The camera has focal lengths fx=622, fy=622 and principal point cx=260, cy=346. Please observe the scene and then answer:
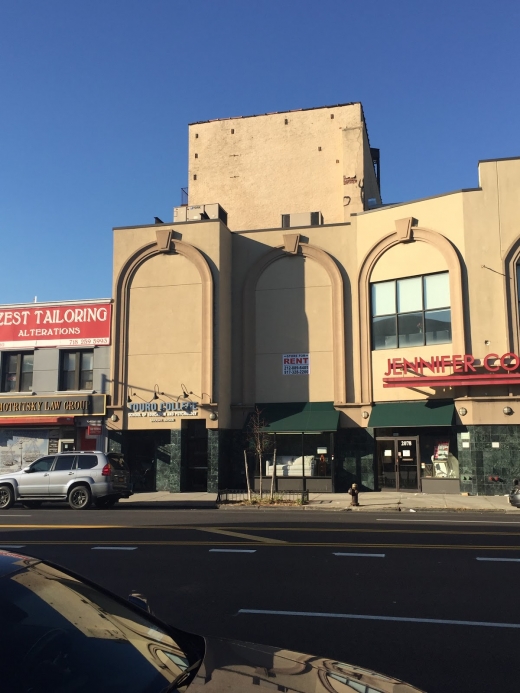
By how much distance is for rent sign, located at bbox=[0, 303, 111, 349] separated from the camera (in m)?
27.9

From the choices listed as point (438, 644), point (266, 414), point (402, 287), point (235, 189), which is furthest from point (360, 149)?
point (438, 644)

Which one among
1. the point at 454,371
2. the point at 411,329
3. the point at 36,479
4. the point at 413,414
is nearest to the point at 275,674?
the point at 36,479

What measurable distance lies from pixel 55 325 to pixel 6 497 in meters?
9.80

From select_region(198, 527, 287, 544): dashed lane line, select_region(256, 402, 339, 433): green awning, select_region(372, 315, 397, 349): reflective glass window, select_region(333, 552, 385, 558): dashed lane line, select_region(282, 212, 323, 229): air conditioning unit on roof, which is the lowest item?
select_region(198, 527, 287, 544): dashed lane line

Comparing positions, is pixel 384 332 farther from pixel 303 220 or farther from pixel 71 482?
pixel 71 482

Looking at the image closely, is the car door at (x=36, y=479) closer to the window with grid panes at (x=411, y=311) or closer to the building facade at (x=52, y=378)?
the building facade at (x=52, y=378)

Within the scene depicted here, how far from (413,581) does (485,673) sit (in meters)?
3.38

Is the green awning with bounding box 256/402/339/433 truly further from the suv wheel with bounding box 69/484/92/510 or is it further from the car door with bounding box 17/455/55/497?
the car door with bounding box 17/455/55/497

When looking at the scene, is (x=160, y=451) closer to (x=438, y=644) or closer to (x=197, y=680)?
(x=438, y=644)

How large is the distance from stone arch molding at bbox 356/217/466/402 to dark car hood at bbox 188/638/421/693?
22409 mm

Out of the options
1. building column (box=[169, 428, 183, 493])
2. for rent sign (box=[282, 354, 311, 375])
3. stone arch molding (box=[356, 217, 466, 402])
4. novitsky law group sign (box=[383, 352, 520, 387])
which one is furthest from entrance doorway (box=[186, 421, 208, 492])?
novitsky law group sign (box=[383, 352, 520, 387])

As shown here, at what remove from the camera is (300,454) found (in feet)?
86.6

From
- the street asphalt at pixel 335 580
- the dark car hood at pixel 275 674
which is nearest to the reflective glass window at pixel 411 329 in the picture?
the street asphalt at pixel 335 580

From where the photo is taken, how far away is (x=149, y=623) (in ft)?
11.6
